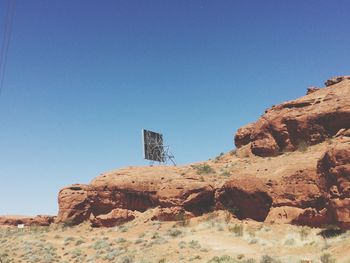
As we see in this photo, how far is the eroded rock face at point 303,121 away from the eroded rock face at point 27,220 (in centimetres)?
2681

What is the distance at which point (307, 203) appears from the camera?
2502 centimetres

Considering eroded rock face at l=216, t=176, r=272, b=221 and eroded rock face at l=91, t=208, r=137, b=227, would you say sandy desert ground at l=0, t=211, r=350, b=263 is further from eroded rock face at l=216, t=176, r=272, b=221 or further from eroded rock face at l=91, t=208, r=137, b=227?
eroded rock face at l=91, t=208, r=137, b=227

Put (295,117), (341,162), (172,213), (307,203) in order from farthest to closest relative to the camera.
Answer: (295,117) → (172,213) → (307,203) → (341,162)

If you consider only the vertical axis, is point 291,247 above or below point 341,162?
below

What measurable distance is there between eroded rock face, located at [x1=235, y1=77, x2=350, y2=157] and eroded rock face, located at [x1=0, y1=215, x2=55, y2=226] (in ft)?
88.0

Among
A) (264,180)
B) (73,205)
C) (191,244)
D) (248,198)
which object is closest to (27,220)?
(73,205)

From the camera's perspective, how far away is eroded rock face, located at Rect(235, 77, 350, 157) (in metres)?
33.3

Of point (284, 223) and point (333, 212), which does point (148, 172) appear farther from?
point (333, 212)

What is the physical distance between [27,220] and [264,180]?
3685 centimetres

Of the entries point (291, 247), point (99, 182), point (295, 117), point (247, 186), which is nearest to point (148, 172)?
point (99, 182)

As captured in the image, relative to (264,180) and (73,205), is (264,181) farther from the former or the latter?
(73,205)

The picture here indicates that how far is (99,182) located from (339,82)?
25447 millimetres

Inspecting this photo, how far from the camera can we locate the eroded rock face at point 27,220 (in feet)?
163

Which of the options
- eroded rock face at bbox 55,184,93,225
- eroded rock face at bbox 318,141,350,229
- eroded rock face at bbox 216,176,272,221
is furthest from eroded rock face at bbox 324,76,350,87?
eroded rock face at bbox 55,184,93,225
